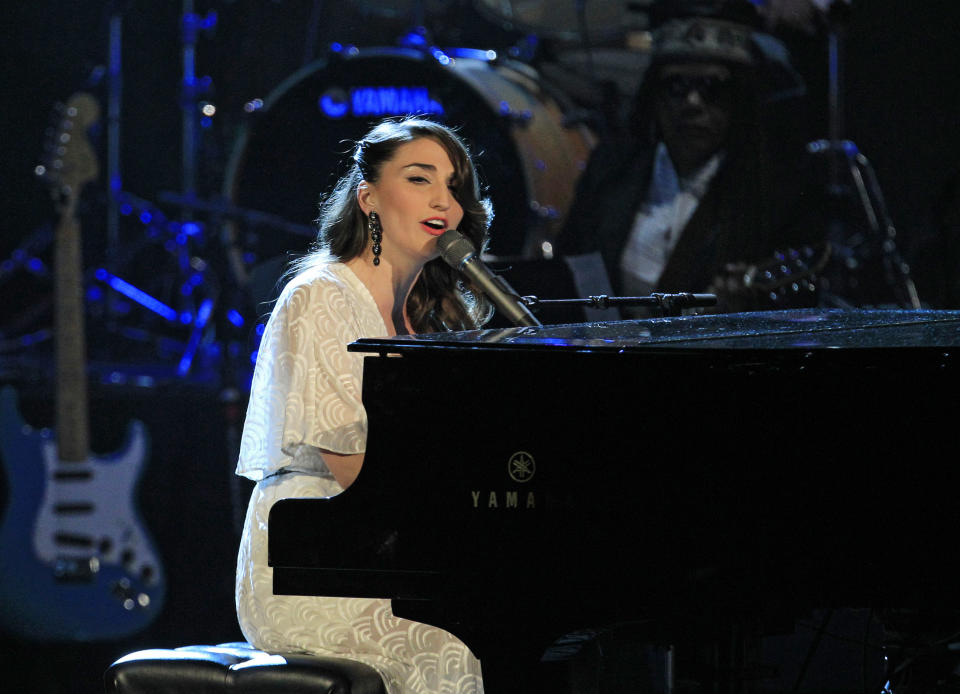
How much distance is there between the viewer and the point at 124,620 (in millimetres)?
4223

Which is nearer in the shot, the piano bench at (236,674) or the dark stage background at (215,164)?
the piano bench at (236,674)

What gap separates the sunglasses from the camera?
14.0ft

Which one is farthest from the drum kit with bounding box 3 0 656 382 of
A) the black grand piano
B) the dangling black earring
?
the black grand piano

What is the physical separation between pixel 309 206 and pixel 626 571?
118 inches

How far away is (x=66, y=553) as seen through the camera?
419cm

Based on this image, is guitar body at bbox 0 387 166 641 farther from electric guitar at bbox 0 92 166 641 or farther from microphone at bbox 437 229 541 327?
microphone at bbox 437 229 541 327

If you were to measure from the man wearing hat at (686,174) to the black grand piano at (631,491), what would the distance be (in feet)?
8.20

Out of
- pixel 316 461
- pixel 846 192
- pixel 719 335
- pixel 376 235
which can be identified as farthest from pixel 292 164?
pixel 719 335

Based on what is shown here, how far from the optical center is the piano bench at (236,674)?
207 centimetres

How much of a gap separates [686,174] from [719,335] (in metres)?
2.56

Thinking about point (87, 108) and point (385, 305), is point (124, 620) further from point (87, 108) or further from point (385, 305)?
point (385, 305)

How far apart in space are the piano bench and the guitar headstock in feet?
8.58

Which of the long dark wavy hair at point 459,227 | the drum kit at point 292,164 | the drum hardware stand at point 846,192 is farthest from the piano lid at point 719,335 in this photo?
the drum kit at point 292,164

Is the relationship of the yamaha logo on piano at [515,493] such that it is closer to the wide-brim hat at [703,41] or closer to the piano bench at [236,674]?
the piano bench at [236,674]
